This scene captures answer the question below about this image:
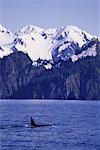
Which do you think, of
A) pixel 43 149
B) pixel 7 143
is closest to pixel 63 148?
pixel 43 149

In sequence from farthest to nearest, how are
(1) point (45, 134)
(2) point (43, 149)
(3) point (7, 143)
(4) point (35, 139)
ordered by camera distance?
1. (1) point (45, 134)
2. (4) point (35, 139)
3. (3) point (7, 143)
4. (2) point (43, 149)

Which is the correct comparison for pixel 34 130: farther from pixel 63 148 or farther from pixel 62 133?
pixel 63 148

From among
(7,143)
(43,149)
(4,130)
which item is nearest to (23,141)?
(7,143)

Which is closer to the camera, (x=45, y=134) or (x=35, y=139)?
(x=35, y=139)

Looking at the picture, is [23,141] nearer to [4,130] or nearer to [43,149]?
[43,149]

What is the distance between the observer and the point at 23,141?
6172cm

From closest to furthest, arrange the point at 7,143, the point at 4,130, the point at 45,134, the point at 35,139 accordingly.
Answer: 1. the point at 7,143
2. the point at 35,139
3. the point at 45,134
4. the point at 4,130

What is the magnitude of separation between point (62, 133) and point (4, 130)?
8.39 meters

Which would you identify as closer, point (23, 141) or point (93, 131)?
point (23, 141)

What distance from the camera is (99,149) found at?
5538 centimetres

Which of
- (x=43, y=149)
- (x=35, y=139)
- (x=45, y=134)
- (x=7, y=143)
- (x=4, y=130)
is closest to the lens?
(x=43, y=149)

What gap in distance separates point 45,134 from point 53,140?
7497 millimetres

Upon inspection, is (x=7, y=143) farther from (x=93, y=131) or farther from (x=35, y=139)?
(x=93, y=131)

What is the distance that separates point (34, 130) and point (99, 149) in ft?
75.8
